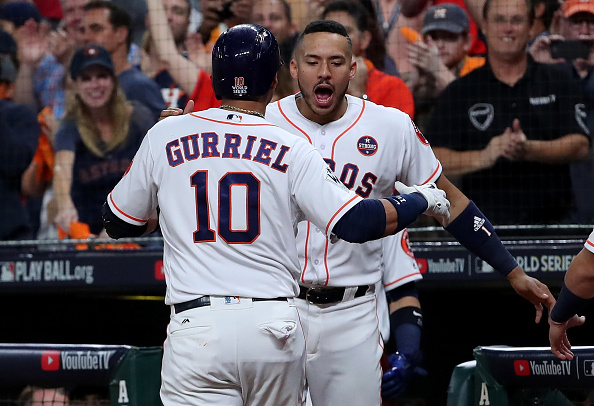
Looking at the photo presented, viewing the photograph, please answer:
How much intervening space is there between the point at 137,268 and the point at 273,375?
104 inches

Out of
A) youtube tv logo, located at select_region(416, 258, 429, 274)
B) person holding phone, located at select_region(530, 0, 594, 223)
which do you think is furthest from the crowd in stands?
youtube tv logo, located at select_region(416, 258, 429, 274)

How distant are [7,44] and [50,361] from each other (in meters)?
2.71

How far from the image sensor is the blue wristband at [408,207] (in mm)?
2229

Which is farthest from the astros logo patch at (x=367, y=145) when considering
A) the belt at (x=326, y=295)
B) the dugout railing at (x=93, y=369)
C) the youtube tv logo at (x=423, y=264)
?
the youtube tv logo at (x=423, y=264)

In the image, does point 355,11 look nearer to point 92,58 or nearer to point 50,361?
point 92,58

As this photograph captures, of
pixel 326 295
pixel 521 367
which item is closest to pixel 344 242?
pixel 326 295

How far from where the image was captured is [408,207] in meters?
2.25

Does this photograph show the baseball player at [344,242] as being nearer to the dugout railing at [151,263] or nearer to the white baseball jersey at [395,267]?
the white baseball jersey at [395,267]

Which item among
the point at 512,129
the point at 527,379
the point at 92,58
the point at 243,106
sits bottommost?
the point at 527,379

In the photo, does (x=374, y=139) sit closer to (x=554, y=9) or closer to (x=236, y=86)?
(x=236, y=86)

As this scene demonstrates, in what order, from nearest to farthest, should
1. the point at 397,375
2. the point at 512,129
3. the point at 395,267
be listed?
the point at 397,375 < the point at 395,267 < the point at 512,129

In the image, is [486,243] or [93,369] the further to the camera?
[93,369]

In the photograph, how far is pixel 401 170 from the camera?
2.83 meters

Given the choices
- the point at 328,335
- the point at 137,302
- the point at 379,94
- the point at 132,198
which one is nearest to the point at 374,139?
the point at 328,335
